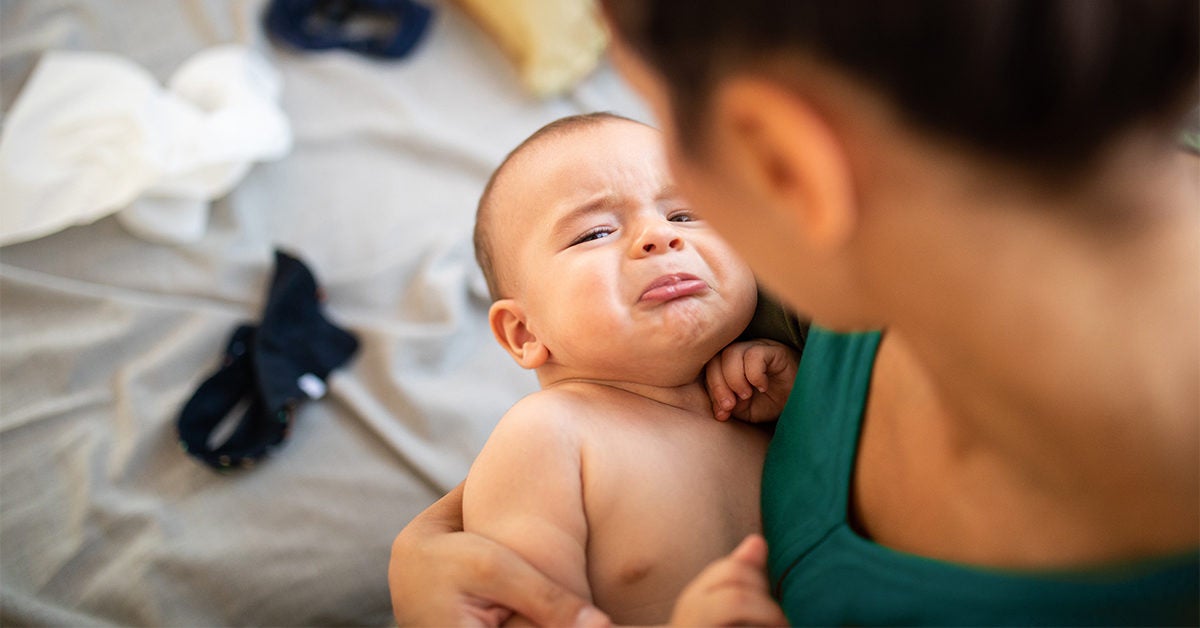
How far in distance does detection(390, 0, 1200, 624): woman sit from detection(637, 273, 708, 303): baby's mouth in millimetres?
339

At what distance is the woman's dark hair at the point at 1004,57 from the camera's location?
Result: 0.45 m

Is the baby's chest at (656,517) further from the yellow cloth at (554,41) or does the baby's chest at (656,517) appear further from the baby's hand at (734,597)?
the yellow cloth at (554,41)

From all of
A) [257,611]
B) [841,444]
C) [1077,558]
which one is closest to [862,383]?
[841,444]

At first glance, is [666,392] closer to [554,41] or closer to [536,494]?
[536,494]

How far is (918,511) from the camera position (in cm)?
73

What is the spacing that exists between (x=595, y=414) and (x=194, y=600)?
669 mm

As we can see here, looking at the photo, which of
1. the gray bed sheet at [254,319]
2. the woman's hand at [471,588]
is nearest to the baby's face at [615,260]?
the woman's hand at [471,588]

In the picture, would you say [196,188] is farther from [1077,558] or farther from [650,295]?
[1077,558]

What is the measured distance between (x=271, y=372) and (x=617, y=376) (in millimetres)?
688

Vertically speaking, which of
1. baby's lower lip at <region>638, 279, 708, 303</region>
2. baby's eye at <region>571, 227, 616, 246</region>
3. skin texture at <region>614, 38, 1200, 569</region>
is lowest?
baby's eye at <region>571, 227, 616, 246</region>

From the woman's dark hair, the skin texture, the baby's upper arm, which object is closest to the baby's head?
the baby's upper arm

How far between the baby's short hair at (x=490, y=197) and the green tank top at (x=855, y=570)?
1.35 ft

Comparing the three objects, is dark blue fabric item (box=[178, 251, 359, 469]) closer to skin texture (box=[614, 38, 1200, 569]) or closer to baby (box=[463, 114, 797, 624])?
baby (box=[463, 114, 797, 624])

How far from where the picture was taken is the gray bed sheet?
1.30 meters
